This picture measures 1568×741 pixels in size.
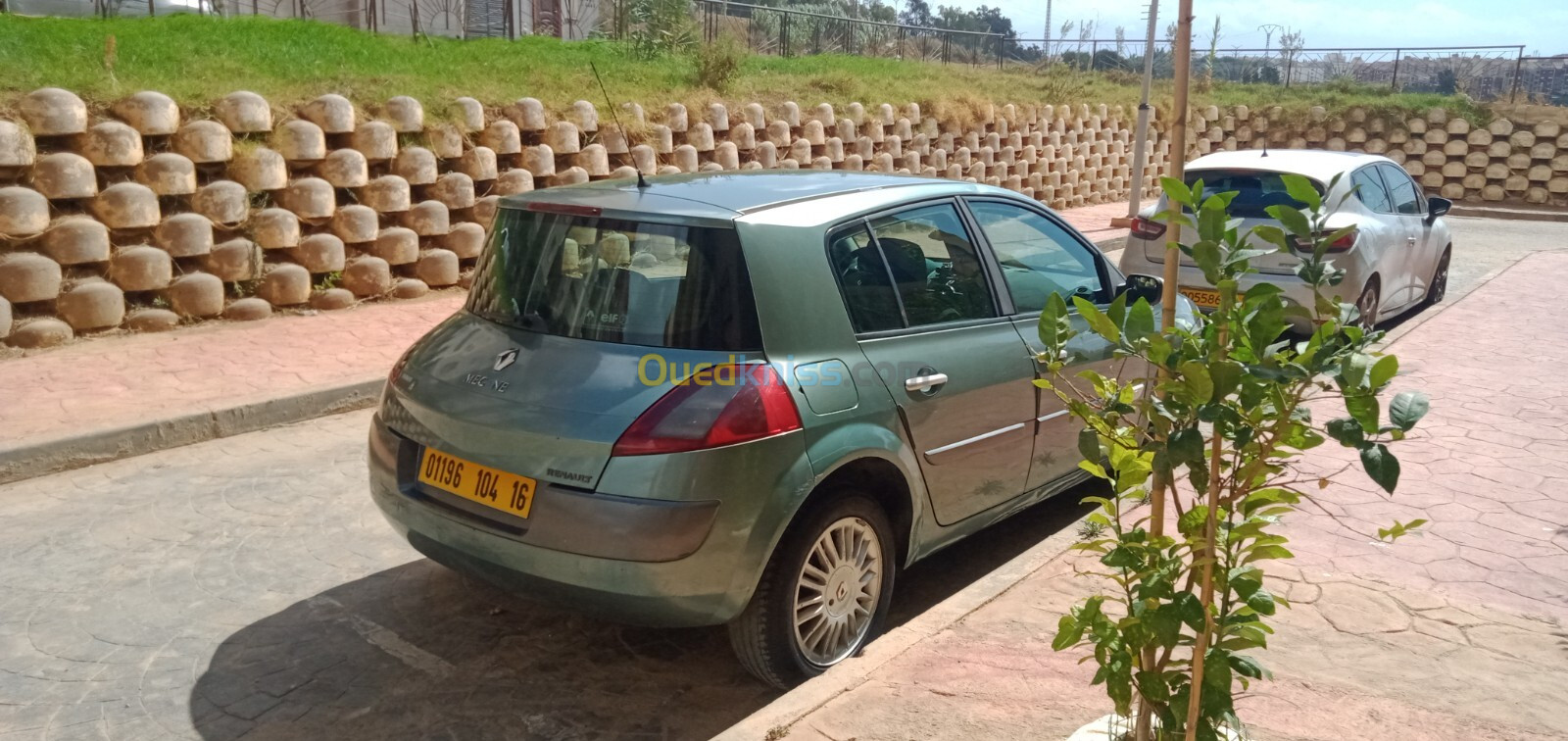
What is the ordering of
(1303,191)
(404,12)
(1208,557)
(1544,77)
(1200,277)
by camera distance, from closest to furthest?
(1303,191)
(1208,557)
(1200,277)
(404,12)
(1544,77)

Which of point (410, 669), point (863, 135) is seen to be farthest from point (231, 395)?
point (863, 135)

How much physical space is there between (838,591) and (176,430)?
434 centimetres

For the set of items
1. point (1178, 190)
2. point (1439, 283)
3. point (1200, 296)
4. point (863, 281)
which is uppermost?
point (1178, 190)

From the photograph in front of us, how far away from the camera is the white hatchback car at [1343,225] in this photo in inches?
333

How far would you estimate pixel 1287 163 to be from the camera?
895 cm

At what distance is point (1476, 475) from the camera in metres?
5.61

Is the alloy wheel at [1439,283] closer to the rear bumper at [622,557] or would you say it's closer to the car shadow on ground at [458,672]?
the car shadow on ground at [458,672]

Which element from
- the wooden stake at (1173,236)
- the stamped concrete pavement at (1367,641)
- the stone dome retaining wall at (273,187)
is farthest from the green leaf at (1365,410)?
the stone dome retaining wall at (273,187)

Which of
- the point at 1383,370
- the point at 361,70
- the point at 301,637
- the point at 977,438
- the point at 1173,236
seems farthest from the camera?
the point at 361,70

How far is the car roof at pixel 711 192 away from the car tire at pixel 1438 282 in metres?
8.64

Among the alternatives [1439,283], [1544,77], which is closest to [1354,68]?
[1544,77]

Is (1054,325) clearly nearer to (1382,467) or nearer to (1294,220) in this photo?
(1294,220)

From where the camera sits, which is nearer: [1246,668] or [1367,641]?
[1246,668]

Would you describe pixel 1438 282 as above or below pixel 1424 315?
above
